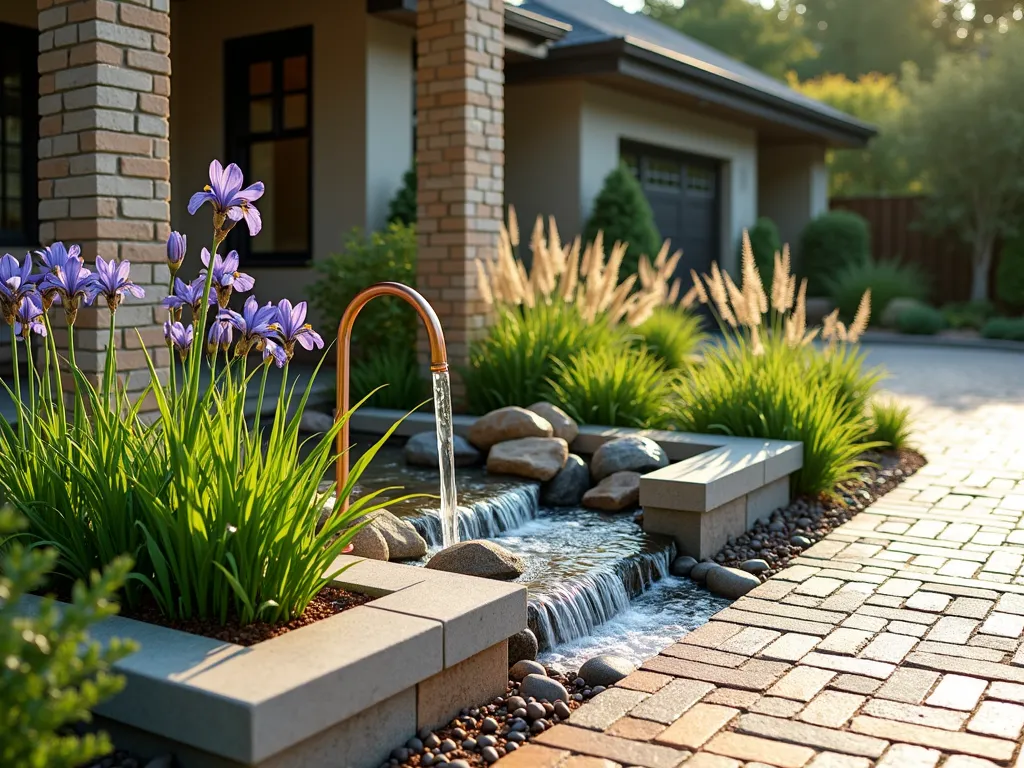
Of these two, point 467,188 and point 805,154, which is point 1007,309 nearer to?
point 805,154

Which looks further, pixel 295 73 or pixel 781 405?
pixel 295 73

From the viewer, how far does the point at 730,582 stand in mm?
4523

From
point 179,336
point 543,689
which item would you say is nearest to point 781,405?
point 543,689

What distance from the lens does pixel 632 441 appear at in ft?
19.5

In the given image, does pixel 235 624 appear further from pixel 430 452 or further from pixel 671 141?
pixel 671 141

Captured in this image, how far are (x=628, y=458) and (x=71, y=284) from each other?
3372mm

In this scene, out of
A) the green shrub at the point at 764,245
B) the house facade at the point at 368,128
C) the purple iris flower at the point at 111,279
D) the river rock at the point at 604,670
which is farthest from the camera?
the green shrub at the point at 764,245

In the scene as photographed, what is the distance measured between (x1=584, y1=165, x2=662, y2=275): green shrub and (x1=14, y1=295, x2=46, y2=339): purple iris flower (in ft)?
30.4

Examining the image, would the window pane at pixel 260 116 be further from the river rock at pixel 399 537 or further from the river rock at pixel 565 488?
the river rock at pixel 399 537

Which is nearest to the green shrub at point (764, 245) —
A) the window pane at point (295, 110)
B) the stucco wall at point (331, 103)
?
the stucco wall at point (331, 103)

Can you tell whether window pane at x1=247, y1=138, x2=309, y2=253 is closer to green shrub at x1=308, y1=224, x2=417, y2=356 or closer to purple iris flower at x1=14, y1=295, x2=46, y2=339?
green shrub at x1=308, y1=224, x2=417, y2=356

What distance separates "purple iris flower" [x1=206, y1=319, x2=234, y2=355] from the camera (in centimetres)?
319

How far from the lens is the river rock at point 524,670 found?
3.56 m

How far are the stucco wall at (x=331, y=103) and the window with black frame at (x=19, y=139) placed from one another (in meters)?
1.95
